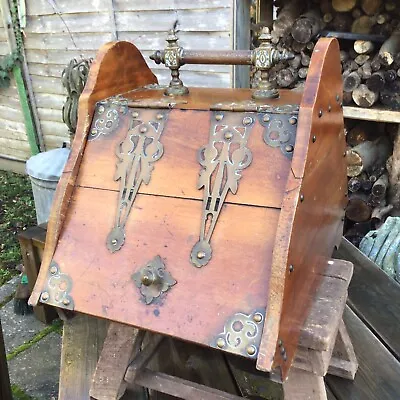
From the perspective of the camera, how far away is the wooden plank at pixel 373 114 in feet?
8.72

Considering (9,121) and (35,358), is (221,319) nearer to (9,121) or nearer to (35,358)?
(35,358)

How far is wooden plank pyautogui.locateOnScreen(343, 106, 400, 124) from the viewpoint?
8.72 feet

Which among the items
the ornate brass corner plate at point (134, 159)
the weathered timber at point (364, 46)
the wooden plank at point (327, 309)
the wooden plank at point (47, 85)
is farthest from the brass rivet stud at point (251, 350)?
the wooden plank at point (47, 85)

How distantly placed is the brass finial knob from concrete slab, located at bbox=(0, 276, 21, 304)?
2237 mm

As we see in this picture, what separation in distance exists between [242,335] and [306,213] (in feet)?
1.08

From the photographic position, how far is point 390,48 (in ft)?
8.61

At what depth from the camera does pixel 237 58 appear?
145 centimetres

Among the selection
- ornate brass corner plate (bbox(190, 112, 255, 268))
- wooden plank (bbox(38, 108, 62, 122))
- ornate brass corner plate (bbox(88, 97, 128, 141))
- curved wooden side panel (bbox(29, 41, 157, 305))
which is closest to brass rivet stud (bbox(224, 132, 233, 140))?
ornate brass corner plate (bbox(190, 112, 255, 268))

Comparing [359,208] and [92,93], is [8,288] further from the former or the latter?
[359,208]

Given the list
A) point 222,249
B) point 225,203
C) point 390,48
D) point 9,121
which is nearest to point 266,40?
point 225,203

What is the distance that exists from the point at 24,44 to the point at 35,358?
3.44 m

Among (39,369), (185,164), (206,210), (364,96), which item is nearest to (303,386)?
(206,210)

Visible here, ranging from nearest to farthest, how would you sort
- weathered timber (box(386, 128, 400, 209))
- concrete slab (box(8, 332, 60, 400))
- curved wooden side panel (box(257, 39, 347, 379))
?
curved wooden side panel (box(257, 39, 347, 379))
concrete slab (box(8, 332, 60, 400))
weathered timber (box(386, 128, 400, 209))

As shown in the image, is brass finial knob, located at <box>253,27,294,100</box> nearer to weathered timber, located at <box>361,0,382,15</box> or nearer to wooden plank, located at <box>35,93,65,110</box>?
weathered timber, located at <box>361,0,382,15</box>
